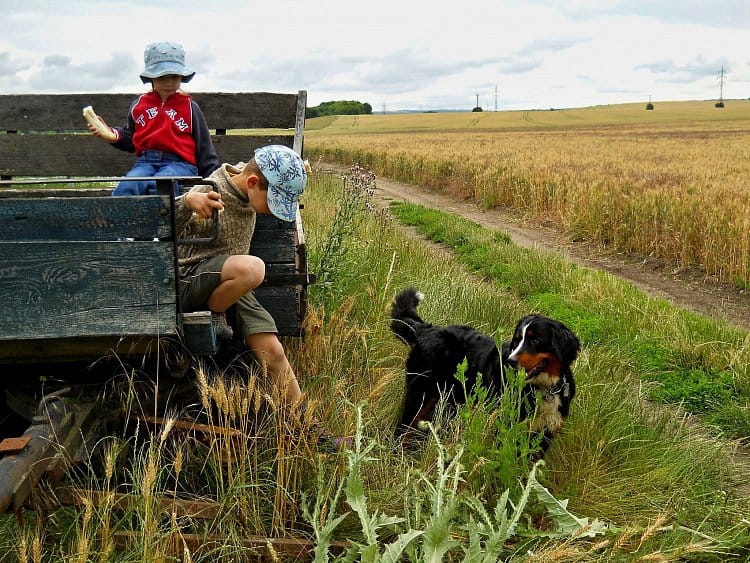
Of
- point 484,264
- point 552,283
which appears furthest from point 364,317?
point 484,264

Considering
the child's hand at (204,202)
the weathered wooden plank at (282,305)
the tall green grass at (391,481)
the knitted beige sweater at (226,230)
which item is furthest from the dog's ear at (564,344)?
the child's hand at (204,202)

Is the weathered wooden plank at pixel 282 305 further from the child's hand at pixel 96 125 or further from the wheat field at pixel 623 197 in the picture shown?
the wheat field at pixel 623 197

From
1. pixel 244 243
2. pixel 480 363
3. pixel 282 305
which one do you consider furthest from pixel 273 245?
pixel 480 363

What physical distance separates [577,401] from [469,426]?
1294 mm

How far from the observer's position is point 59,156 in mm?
6105

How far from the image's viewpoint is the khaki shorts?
9.86ft

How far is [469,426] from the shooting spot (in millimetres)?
2953

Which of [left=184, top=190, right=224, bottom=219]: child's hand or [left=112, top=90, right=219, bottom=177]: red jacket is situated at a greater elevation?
[left=112, top=90, right=219, bottom=177]: red jacket

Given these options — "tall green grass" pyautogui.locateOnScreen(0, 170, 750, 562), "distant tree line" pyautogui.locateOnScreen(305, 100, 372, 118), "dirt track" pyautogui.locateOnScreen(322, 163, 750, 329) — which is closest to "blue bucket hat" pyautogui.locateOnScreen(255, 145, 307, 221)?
"tall green grass" pyautogui.locateOnScreen(0, 170, 750, 562)

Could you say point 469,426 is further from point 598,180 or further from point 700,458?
point 598,180

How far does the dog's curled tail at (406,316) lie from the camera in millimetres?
4359

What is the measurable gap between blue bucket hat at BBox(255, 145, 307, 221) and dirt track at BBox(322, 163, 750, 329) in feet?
17.1

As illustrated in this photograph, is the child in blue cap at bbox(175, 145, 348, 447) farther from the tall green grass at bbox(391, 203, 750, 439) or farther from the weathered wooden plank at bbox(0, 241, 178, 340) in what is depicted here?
the tall green grass at bbox(391, 203, 750, 439)

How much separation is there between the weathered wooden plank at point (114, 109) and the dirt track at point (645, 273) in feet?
15.6
